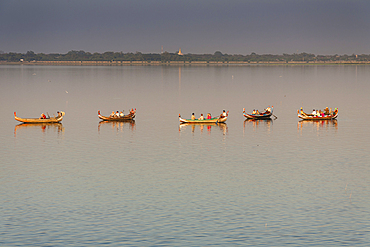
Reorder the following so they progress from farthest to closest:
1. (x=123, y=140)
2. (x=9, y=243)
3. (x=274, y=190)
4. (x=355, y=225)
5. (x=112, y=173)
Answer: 1. (x=123, y=140)
2. (x=112, y=173)
3. (x=274, y=190)
4. (x=355, y=225)
5. (x=9, y=243)

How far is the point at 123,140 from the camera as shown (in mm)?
63969

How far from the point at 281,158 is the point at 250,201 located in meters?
16.1

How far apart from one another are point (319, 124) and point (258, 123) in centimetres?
967

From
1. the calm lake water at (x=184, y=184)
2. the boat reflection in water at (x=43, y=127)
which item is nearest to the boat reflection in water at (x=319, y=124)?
the calm lake water at (x=184, y=184)

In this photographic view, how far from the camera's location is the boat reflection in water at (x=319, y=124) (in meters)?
75.9

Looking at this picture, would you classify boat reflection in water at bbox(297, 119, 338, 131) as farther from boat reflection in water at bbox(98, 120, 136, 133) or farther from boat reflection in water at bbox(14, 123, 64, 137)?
boat reflection in water at bbox(14, 123, 64, 137)

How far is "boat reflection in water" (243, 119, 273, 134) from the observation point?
76312mm

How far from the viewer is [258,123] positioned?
8081 cm

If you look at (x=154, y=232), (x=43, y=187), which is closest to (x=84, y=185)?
(x=43, y=187)

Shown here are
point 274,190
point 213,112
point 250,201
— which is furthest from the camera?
point 213,112

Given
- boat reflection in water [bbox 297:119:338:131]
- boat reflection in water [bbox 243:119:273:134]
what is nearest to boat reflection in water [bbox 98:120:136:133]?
boat reflection in water [bbox 243:119:273:134]

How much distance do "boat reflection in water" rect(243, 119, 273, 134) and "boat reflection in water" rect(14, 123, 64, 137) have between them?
28042mm

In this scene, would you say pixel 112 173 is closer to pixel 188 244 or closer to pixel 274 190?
pixel 274 190

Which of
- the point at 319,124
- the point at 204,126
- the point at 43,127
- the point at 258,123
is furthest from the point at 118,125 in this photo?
the point at 319,124
